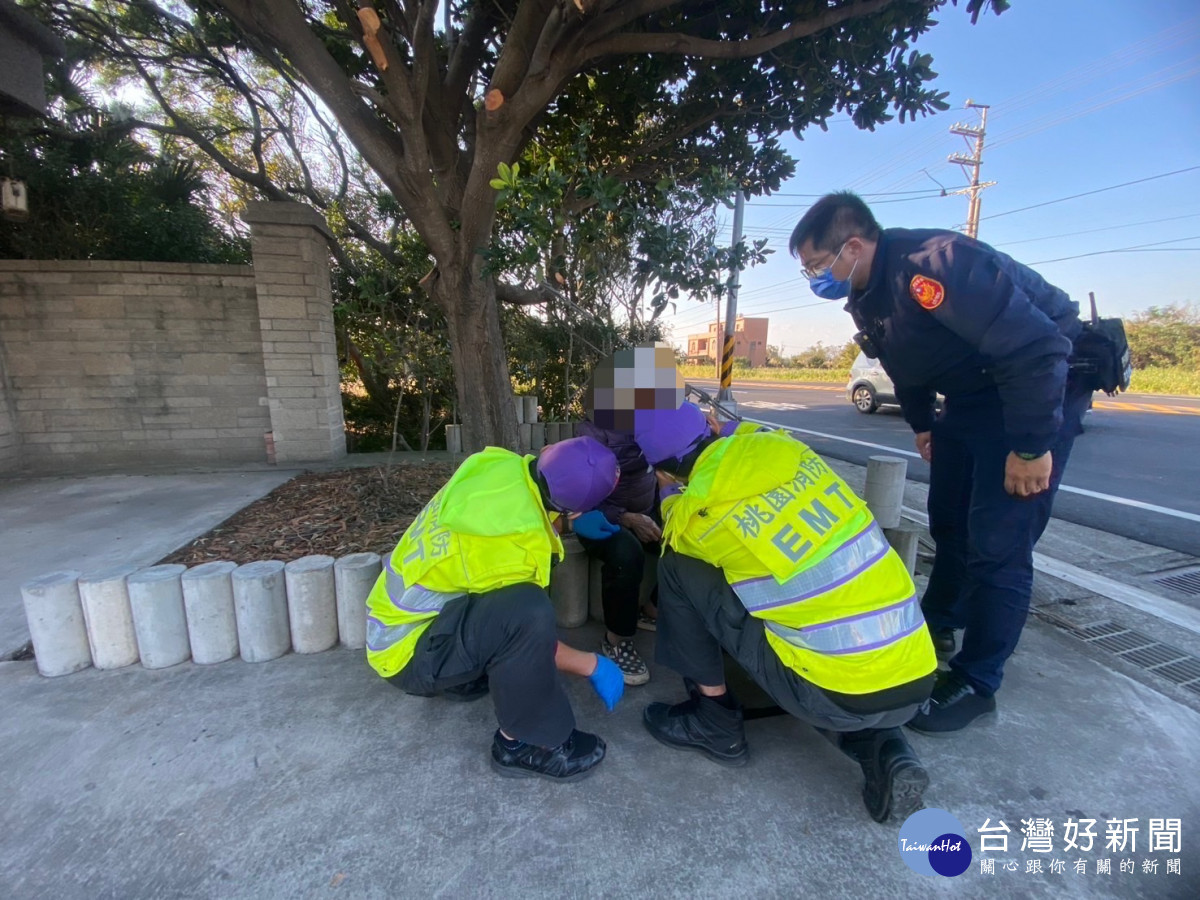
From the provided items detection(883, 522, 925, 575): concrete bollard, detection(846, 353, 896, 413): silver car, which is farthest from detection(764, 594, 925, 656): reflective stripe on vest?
detection(846, 353, 896, 413): silver car

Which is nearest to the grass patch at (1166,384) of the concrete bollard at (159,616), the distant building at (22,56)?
the concrete bollard at (159,616)

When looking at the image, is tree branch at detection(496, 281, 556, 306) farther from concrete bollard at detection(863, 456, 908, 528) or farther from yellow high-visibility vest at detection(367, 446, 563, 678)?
yellow high-visibility vest at detection(367, 446, 563, 678)

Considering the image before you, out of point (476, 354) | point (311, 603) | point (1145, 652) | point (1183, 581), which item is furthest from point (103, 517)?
point (1183, 581)

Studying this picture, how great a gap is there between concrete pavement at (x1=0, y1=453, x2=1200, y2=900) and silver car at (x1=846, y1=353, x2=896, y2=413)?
1049cm

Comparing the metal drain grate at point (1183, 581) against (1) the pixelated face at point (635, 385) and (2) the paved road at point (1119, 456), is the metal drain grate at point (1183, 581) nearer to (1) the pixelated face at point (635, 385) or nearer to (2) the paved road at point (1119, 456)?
(2) the paved road at point (1119, 456)

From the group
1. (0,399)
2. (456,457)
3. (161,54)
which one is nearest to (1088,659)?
(456,457)

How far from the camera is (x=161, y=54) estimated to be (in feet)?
22.2

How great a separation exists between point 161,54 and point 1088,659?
34.7 ft

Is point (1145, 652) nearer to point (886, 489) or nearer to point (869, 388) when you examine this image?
point (886, 489)

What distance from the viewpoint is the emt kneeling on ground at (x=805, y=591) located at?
54.6 inches

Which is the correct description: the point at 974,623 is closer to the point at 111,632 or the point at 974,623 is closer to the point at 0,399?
the point at 111,632

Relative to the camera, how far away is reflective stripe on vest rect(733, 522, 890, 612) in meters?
1.38

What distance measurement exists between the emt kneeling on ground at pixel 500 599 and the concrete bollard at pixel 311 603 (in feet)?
2.20

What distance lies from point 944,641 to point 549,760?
1.82 m
